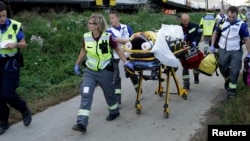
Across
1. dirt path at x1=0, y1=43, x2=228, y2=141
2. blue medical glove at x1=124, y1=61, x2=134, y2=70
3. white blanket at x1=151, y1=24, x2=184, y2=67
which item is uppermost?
white blanket at x1=151, y1=24, x2=184, y2=67

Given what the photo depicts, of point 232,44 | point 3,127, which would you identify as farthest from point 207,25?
point 3,127

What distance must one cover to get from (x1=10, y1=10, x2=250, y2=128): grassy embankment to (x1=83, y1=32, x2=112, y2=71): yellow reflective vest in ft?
5.35

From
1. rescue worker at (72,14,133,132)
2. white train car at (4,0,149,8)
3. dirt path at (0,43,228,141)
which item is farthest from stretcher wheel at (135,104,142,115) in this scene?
white train car at (4,0,149,8)

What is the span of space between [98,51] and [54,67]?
4.49 meters

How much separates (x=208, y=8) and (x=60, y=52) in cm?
2794

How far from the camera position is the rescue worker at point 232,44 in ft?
24.5

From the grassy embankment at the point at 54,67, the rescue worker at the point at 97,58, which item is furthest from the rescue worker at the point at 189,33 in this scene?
the rescue worker at the point at 97,58

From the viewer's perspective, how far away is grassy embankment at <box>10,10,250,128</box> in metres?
6.82

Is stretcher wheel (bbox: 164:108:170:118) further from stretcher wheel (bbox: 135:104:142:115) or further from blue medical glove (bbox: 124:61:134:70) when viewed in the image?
blue medical glove (bbox: 124:61:134:70)

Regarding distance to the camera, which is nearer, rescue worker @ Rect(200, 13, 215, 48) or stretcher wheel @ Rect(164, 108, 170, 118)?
stretcher wheel @ Rect(164, 108, 170, 118)

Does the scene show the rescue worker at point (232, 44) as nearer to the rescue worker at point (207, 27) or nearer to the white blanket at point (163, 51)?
the white blanket at point (163, 51)

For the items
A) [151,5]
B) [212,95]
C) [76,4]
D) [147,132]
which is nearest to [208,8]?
[151,5]

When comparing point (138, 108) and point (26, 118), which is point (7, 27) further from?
point (138, 108)

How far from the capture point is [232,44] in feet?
25.0
